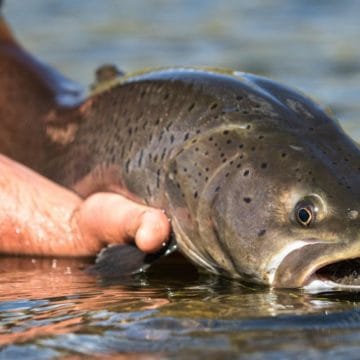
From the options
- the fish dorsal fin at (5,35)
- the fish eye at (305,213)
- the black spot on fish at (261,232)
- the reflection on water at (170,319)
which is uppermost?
the fish dorsal fin at (5,35)

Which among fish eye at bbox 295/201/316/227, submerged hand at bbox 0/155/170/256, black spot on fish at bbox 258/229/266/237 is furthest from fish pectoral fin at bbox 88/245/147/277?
fish eye at bbox 295/201/316/227

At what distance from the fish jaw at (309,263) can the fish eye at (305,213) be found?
0.08m

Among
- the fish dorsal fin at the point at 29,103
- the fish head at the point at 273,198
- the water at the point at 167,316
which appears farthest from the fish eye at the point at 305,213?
the fish dorsal fin at the point at 29,103

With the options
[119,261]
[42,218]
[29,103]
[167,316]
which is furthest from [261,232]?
[29,103]

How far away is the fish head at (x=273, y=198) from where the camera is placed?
14.5 feet

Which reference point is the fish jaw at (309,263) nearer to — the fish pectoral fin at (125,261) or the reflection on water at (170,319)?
the reflection on water at (170,319)

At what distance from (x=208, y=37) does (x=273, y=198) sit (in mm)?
7354

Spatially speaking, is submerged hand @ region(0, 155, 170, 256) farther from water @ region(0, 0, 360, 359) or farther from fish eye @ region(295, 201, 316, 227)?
fish eye @ region(295, 201, 316, 227)

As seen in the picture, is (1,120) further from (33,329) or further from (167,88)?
(33,329)

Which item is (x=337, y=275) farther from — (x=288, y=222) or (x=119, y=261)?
(x=119, y=261)

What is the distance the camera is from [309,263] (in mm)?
4363

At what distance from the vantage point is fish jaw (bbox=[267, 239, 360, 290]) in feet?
14.1

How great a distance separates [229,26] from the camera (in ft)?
40.7

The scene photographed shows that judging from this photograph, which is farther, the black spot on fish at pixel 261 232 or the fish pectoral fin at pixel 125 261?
the fish pectoral fin at pixel 125 261
